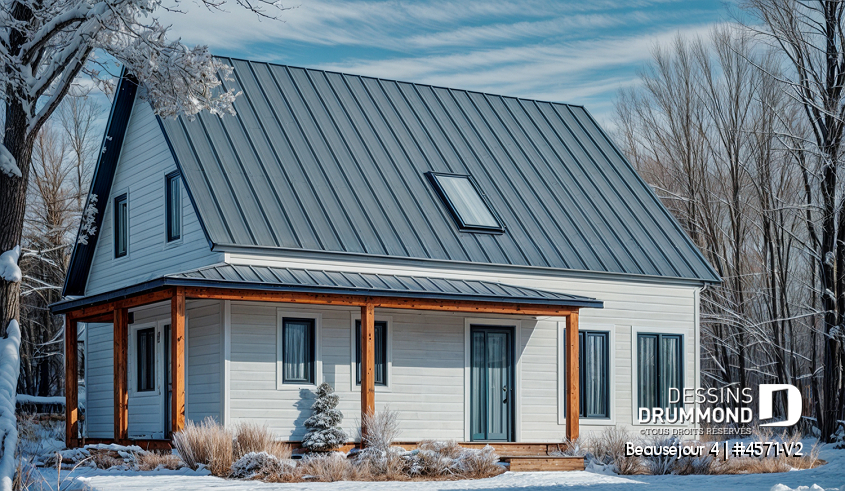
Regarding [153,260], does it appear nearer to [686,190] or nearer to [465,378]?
[465,378]

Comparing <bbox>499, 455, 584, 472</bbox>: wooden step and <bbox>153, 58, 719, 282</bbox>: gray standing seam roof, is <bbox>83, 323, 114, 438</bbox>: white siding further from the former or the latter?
<bbox>499, 455, 584, 472</bbox>: wooden step

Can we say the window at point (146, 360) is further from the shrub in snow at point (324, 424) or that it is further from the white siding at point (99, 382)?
the shrub in snow at point (324, 424)

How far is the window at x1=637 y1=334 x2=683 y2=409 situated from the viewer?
20.6 m

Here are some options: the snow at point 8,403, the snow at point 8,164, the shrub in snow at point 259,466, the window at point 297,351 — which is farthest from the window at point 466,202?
the snow at point 8,403

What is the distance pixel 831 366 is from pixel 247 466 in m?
15.2

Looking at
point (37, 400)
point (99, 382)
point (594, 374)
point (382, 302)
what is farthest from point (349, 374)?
point (37, 400)

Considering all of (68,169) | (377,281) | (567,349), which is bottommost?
(567,349)

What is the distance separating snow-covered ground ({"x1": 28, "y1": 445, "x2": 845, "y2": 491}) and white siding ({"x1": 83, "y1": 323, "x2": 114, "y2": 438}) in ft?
20.5

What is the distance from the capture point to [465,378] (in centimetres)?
1875

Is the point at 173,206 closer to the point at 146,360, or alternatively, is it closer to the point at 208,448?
the point at 146,360

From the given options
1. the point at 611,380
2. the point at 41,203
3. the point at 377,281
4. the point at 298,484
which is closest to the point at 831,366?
the point at 611,380

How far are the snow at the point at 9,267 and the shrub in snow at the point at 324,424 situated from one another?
691cm

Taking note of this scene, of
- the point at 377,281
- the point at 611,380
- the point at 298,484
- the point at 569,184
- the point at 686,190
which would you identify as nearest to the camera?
the point at 298,484

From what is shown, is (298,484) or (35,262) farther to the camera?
(35,262)
